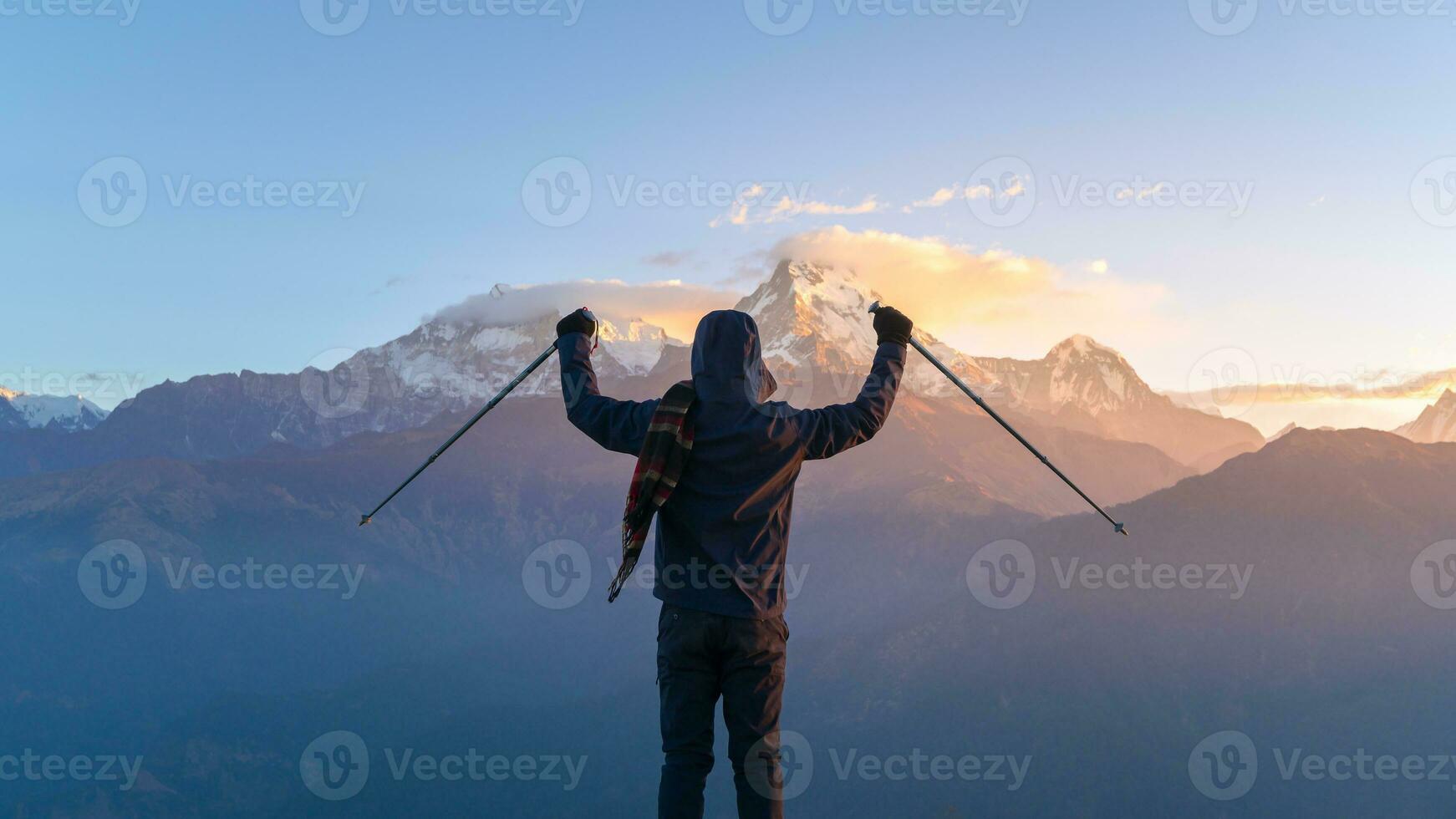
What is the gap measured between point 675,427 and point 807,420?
2.93 ft

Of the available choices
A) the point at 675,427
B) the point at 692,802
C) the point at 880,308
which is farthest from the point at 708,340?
the point at 692,802

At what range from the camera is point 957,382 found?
9.18 metres

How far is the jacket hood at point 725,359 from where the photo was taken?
259 inches

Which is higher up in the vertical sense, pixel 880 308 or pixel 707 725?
pixel 880 308

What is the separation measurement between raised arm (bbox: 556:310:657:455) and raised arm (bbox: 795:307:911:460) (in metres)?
1.04

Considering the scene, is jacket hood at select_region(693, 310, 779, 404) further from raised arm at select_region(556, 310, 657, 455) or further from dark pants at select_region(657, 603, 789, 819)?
dark pants at select_region(657, 603, 789, 819)

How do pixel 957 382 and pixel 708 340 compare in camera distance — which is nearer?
pixel 708 340

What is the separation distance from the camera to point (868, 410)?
272 inches

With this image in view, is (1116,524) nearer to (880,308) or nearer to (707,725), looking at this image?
(880,308)

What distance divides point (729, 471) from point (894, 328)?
6.24 ft

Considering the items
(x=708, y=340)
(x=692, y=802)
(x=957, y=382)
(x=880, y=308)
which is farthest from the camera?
(x=957, y=382)

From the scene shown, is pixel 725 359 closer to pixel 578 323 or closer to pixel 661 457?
pixel 661 457

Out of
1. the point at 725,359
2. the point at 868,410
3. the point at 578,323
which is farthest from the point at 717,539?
the point at 578,323

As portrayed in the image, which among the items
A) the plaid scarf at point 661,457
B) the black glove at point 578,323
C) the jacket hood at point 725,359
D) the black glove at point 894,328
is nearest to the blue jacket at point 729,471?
the jacket hood at point 725,359
